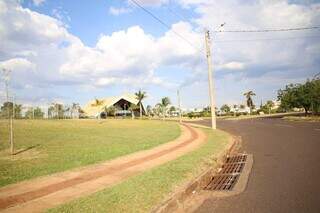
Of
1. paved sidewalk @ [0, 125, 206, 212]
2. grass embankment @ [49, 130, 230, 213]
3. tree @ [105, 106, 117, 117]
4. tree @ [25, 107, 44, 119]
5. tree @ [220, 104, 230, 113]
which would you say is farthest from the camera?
tree @ [220, 104, 230, 113]

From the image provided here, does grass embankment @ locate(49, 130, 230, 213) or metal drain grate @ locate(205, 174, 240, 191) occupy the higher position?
grass embankment @ locate(49, 130, 230, 213)

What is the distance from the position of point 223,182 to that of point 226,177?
2.83 ft

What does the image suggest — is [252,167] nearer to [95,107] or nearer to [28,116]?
[28,116]

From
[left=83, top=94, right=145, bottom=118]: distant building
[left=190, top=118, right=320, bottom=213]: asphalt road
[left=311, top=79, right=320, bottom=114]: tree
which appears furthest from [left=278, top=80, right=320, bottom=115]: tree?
[left=190, top=118, right=320, bottom=213]: asphalt road

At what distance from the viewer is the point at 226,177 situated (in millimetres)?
10859

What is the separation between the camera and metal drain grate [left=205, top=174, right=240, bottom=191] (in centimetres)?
932

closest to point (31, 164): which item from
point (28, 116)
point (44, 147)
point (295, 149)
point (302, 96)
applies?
point (44, 147)

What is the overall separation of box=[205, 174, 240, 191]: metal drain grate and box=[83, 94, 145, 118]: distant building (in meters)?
76.2

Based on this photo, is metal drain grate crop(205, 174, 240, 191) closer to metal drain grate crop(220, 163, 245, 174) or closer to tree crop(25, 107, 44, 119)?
metal drain grate crop(220, 163, 245, 174)

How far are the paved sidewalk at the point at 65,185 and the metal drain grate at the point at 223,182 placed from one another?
2292mm

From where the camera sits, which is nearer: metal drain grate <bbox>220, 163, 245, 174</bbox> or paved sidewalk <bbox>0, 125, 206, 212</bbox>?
paved sidewalk <bbox>0, 125, 206, 212</bbox>

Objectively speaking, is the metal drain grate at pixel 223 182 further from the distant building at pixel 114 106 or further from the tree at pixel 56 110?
the distant building at pixel 114 106

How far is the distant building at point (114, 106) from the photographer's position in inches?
3458

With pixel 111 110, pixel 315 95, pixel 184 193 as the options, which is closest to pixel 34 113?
pixel 111 110
